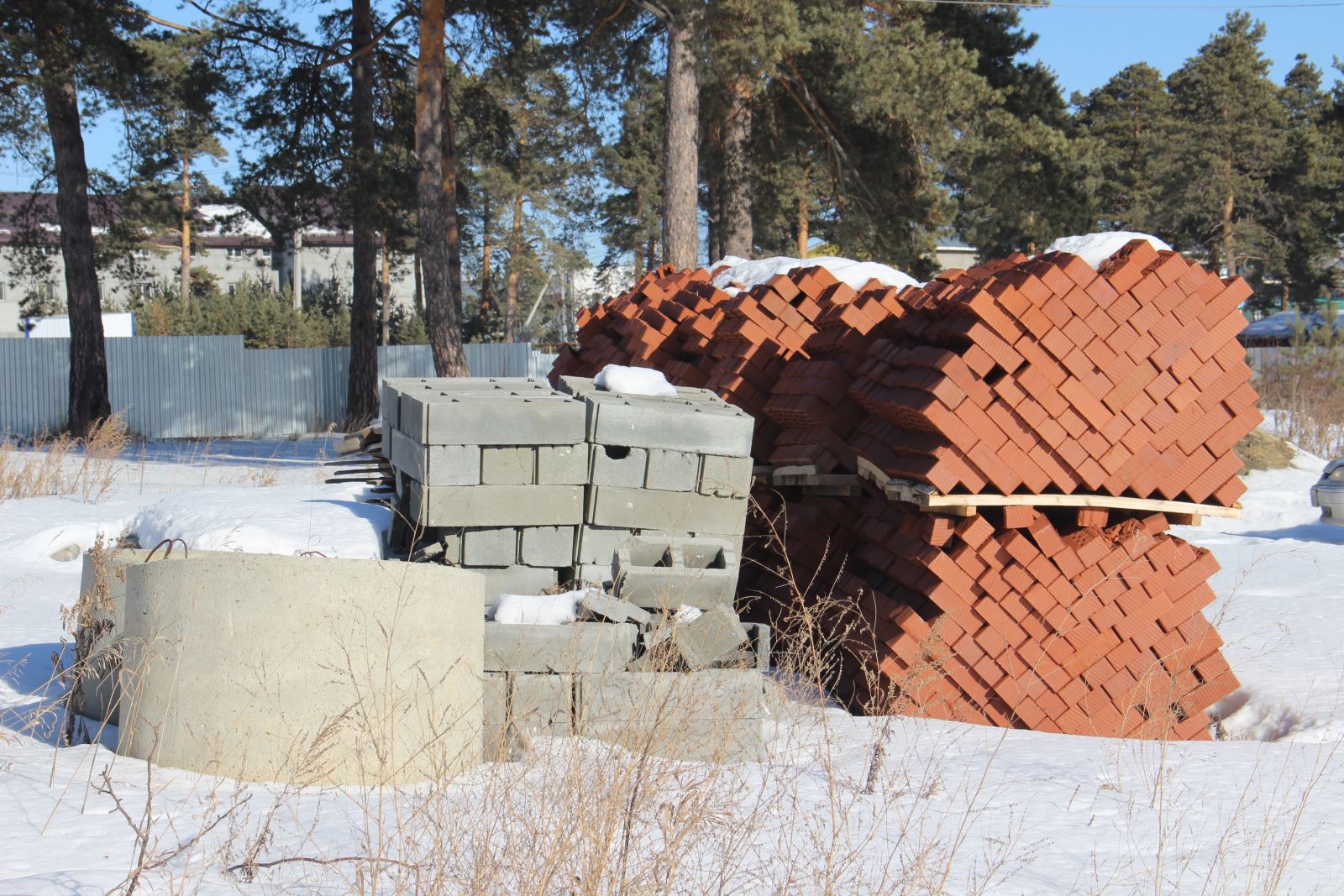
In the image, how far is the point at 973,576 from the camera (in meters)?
6.19

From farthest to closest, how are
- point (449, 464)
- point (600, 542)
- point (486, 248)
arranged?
point (486, 248)
point (600, 542)
point (449, 464)

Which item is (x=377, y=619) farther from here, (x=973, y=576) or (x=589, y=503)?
(x=973, y=576)

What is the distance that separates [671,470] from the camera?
6008 millimetres

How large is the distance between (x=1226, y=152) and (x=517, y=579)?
38380mm

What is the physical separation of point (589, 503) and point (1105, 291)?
9.28 feet

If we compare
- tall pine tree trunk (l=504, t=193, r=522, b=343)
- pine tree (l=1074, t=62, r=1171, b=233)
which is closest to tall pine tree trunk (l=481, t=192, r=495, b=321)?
tall pine tree trunk (l=504, t=193, r=522, b=343)

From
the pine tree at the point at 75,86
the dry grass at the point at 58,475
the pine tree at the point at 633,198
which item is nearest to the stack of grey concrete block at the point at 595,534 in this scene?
the dry grass at the point at 58,475

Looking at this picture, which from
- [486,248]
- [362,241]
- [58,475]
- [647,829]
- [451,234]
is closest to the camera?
[647,829]

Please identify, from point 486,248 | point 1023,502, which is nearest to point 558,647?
point 1023,502

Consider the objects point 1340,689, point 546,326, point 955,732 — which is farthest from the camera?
point 546,326

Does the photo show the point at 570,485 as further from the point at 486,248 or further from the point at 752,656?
the point at 486,248

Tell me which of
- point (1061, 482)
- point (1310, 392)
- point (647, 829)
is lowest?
point (1310, 392)

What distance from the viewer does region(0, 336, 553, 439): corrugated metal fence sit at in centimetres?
2434

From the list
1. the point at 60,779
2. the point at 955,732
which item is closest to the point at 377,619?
the point at 60,779
